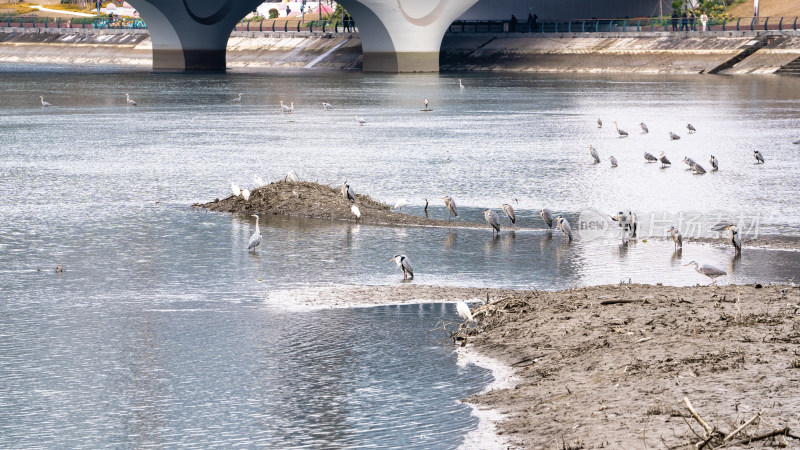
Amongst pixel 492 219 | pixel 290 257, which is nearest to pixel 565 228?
pixel 492 219

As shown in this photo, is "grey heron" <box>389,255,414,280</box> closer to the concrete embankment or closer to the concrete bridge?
the concrete embankment

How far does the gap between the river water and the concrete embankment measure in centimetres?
4290

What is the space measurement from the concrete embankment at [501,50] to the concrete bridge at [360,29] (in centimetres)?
532

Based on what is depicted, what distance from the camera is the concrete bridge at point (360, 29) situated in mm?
105125

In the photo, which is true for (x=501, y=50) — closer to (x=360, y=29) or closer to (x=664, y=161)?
(x=360, y=29)

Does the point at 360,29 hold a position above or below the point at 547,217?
above

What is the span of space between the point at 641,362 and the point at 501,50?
98268 millimetres

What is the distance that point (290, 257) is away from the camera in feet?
61.6

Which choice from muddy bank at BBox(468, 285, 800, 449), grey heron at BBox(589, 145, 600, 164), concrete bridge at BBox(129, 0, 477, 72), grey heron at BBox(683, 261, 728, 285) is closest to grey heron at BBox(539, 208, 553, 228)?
grey heron at BBox(683, 261, 728, 285)

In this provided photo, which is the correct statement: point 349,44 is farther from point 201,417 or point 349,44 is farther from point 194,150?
point 201,417

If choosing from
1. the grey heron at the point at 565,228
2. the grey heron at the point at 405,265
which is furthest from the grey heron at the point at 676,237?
the grey heron at the point at 405,265

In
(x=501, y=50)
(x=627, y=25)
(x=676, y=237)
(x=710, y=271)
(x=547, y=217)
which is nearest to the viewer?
(x=710, y=271)

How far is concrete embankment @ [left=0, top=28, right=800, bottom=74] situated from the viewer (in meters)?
89.4

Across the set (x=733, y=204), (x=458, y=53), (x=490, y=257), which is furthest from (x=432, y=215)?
(x=458, y=53)
